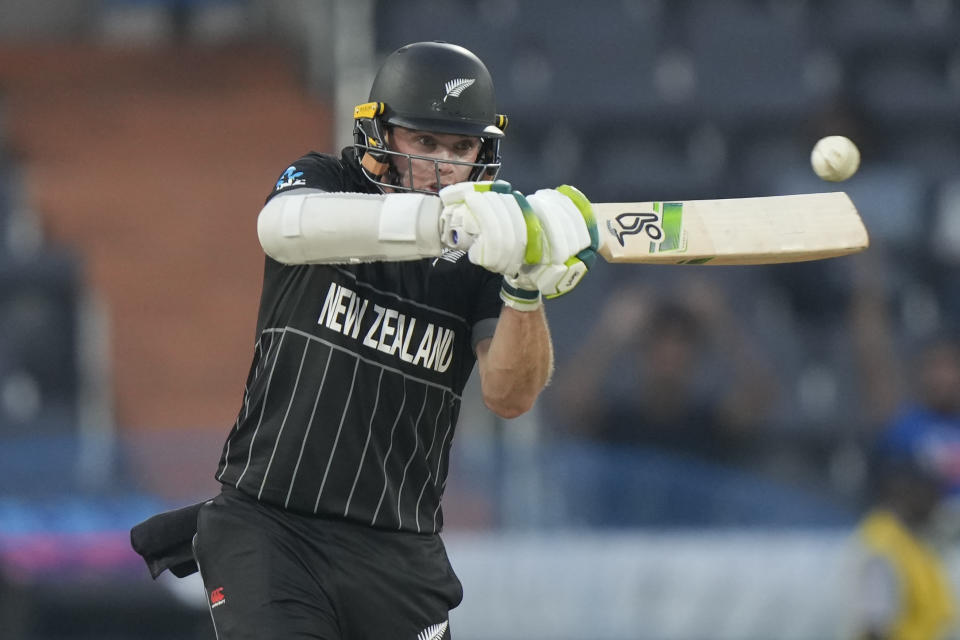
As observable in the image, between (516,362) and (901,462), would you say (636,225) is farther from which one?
(901,462)

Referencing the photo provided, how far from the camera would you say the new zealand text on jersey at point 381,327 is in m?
3.05

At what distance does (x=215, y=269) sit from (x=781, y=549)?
4.10m

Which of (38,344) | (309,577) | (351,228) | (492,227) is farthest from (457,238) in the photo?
(38,344)

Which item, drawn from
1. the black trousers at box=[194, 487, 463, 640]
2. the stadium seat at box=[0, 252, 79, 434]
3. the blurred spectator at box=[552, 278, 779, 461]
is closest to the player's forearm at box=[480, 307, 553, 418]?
the black trousers at box=[194, 487, 463, 640]

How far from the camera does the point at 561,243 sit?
8.83ft

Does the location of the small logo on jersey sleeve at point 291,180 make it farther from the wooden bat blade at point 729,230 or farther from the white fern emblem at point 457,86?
the wooden bat blade at point 729,230

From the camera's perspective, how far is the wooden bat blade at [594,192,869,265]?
9.95ft

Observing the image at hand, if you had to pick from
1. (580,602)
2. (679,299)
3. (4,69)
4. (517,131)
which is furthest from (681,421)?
(4,69)

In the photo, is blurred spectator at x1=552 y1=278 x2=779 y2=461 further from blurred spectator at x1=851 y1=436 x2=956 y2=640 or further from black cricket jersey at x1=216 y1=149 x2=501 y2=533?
black cricket jersey at x1=216 y1=149 x2=501 y2=533

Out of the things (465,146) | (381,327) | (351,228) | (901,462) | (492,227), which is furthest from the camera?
(901,462)

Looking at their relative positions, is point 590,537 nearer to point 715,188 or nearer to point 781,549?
point 781,549

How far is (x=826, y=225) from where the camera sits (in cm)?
316

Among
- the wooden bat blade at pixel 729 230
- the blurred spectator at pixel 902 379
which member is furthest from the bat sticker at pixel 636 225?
the blurred spectator at pixel 902 379

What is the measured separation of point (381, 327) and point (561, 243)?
1.74ft
